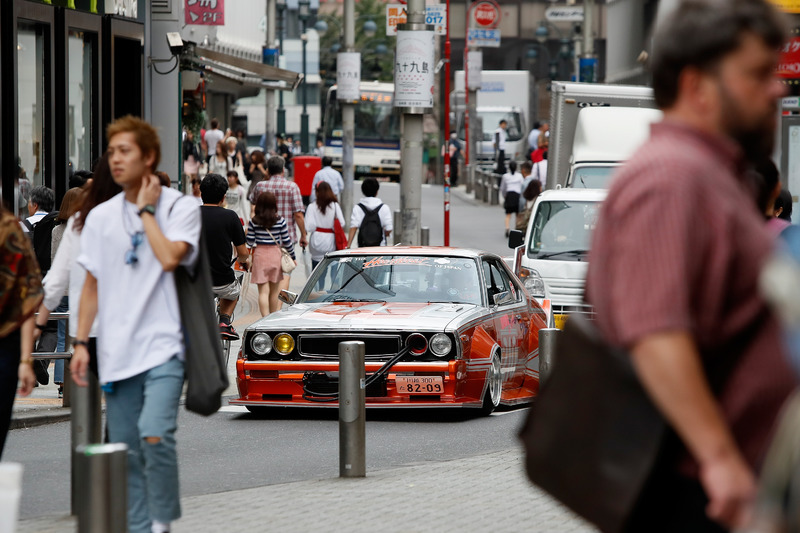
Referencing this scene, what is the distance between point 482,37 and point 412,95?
1033 inches

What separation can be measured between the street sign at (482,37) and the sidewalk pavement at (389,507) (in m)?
37.6

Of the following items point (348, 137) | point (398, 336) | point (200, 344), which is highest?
point (348, 137)

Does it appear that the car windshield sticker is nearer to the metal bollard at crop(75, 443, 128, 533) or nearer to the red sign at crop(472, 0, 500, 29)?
the metal bollard at crop(75, 443, 128, 533)

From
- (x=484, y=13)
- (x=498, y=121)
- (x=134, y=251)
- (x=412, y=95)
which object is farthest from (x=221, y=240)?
(x=498, y=121)

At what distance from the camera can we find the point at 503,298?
1224 centimetres

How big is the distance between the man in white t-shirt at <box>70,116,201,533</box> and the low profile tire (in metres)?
5.81

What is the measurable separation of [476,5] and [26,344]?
41.5 metres

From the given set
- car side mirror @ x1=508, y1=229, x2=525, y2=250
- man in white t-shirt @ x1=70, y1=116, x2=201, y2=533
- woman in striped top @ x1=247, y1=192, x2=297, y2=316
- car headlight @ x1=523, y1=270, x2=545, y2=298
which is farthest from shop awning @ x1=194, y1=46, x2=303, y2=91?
man in white t-shirt @ x1=70, y1=116, x2=201, y2=533

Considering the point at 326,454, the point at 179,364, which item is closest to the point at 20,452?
the point at 326,454

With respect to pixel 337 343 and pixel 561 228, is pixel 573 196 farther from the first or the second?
pixel 337 343

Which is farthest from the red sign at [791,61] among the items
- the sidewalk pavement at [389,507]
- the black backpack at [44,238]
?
the sidewalk pavement at [389,507]

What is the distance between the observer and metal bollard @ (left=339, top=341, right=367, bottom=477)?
8.27 metres

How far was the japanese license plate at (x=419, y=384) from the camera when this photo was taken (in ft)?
35.3

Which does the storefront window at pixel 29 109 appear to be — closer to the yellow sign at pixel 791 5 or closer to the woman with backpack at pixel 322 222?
the woman with backpack at pixel 322 222
